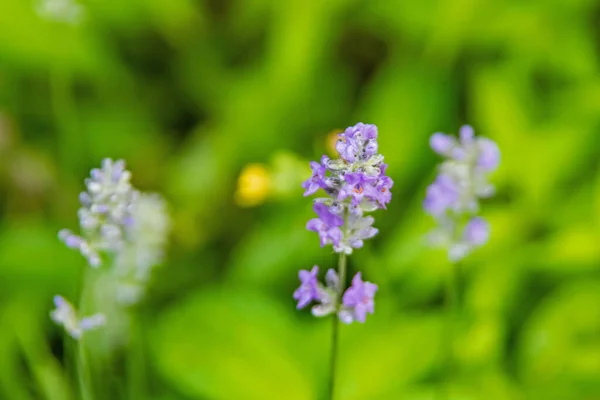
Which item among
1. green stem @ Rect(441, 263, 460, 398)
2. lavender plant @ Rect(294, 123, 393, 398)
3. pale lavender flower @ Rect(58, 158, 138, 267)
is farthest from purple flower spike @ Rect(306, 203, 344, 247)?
green stem @ Rect(441, 263, 460, 398)

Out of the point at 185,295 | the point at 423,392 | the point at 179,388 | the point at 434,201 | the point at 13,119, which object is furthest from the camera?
the point at 13,119

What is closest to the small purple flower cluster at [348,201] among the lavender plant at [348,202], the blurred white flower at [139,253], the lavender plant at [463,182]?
the lavender plant at [348,202]

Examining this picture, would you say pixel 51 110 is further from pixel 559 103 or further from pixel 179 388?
pixel 559 103

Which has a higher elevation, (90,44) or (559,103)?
(90,44)

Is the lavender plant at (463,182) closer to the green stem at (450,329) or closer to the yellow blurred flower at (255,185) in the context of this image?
the green stem at (450,329)

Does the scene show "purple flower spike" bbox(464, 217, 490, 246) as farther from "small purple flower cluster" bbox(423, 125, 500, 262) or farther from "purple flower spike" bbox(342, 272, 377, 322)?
"purple flower spike" bbox(342, 272, 377, 322)

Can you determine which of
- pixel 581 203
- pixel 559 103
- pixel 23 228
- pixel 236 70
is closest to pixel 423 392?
pixel 581 203
